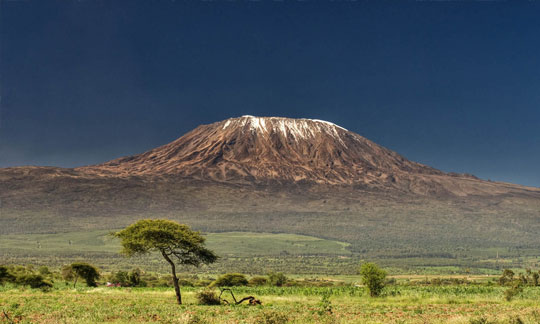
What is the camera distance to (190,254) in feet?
91.7

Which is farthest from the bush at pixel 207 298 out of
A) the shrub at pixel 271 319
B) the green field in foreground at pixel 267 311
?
the shrub at pixel 271 319

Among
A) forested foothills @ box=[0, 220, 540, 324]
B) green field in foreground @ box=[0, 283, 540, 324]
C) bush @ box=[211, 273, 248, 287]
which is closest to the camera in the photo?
green field in foreground @ box=[0, 283, 540, 324]

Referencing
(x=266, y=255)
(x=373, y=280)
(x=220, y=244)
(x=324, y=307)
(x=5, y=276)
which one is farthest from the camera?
(x=220, y=244)

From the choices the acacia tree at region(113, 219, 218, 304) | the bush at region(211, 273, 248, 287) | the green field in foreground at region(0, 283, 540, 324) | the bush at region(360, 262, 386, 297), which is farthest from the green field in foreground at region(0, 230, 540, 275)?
the green field in foreground at region(0, 283, 540, 324)

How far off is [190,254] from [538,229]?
212 m

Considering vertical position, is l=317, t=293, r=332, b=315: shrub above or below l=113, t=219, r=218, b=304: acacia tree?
below

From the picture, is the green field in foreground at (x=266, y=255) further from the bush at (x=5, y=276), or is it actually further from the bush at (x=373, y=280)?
the bush at (x=373, y=280)

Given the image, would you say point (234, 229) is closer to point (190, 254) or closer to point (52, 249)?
point (52, 249)

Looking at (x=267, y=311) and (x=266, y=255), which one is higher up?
(x=267, y=311)

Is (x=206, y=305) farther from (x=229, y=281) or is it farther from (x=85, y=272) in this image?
(x=229, y=281)

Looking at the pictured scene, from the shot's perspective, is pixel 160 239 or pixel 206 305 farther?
pixel 160 239

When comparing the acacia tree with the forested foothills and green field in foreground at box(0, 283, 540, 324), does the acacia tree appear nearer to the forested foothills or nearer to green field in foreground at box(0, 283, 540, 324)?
the forested foothills

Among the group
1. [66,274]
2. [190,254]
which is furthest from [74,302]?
[66,274]

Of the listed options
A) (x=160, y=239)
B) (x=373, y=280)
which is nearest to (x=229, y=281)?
(x=373, y=280)
